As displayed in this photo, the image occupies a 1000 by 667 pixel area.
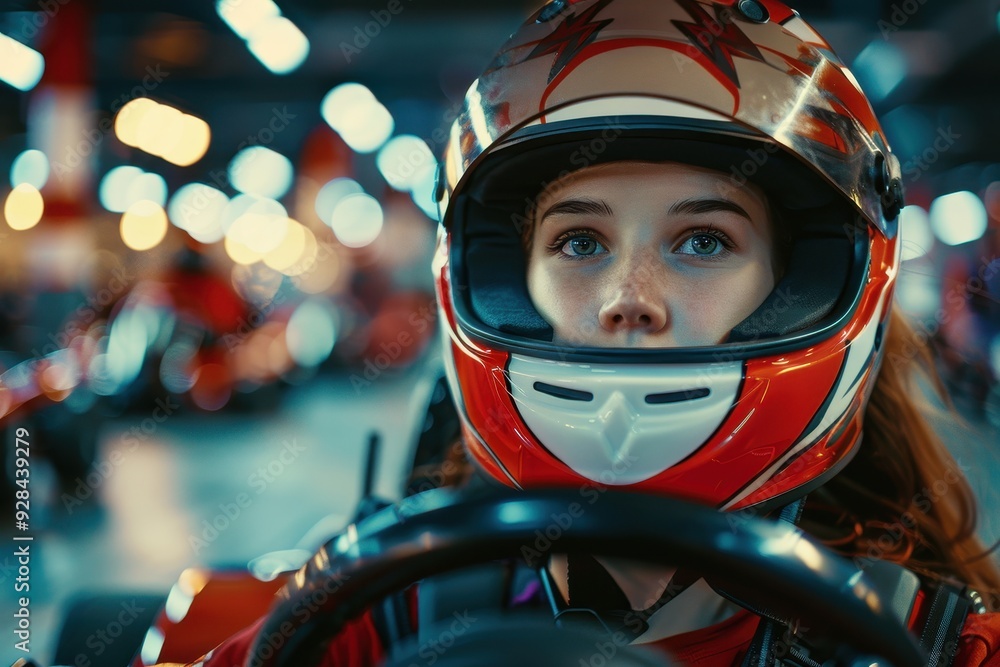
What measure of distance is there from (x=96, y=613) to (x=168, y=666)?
19 centimetres

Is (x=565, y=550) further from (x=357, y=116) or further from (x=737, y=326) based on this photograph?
(x=357, y=116)

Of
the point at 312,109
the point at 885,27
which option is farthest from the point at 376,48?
the point at 885,27

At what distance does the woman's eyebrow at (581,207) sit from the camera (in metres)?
0.83

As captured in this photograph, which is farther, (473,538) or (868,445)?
(868,445)

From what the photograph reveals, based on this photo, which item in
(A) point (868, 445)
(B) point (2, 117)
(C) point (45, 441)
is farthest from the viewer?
(B) point (2, 117)

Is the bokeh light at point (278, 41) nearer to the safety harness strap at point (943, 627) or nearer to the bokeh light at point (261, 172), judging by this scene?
the bokeh light at point (261, 172)

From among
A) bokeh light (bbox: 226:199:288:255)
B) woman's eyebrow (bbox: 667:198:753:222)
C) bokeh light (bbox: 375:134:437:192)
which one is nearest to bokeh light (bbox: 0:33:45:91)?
woman's eyebrow (bbox: 667:198:753:222)

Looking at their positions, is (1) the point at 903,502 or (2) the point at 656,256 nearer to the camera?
(2) the point at 656,256

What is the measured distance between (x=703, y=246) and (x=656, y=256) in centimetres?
6

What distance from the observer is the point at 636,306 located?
0.77 meters

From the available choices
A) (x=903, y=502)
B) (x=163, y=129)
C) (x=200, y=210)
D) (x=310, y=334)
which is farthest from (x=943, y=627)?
(x=200, y=210)

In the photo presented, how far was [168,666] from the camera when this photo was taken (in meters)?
0.86

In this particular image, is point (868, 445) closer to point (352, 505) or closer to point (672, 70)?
point (672, 70)

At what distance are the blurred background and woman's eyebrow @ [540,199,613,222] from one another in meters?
0.46
